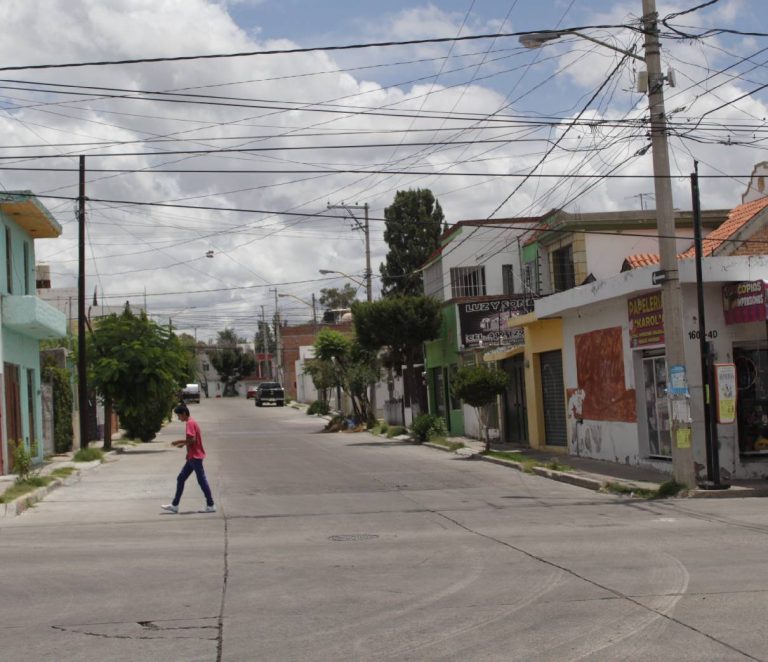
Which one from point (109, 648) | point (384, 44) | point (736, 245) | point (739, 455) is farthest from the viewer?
point (736, 245)

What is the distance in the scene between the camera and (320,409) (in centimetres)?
6469

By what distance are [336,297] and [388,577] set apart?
98.7 m

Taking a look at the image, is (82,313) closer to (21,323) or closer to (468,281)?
(21,323)

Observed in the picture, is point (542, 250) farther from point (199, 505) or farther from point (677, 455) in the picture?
point (199, 505)

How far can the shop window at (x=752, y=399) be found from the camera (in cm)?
1938

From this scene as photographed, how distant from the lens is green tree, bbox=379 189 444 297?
2505 inches

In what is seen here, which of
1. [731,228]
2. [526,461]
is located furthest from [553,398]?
[731,228]

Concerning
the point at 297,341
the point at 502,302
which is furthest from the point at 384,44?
the point at 297,341

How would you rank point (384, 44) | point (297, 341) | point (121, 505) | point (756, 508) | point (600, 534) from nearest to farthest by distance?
point (600, 534)
point (756, 508)
point (384, 44)
point (121, 505)
point (297, 341)

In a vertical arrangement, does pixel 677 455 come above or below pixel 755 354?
below

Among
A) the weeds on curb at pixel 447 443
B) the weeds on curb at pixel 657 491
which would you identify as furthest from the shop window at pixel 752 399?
the weeds on curb at pixel 447 443

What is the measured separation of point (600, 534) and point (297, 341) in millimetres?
99638

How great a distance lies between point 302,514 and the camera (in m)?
15.7

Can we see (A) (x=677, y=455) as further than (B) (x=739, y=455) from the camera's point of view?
No
